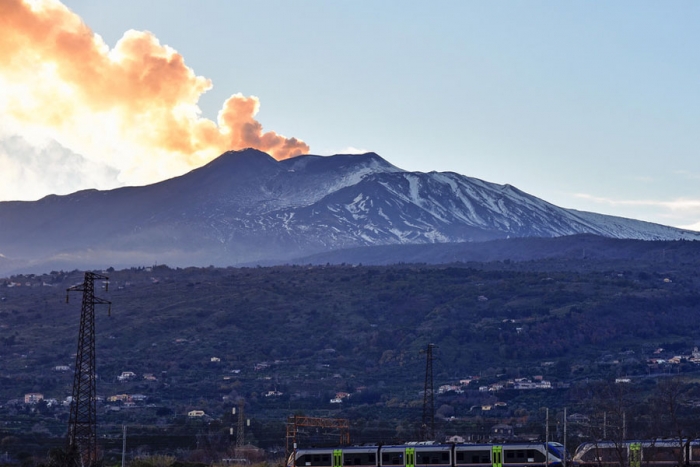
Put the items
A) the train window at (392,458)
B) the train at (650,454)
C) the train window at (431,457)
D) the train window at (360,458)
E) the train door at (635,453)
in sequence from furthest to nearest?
the train window at (360,458)
the train window at (392,458)
the train window at (431,457)
the train door at (635,453)
the train at (650,454)

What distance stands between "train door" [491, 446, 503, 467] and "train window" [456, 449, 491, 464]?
0.26 m

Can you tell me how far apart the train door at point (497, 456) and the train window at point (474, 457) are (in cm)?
Result: 26

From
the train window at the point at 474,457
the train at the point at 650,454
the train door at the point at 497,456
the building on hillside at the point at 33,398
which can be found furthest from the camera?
the building on hillside at the point at 33,398

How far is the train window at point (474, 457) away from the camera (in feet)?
224

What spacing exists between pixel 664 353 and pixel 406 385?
136 feet

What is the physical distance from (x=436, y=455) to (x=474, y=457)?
2238mm

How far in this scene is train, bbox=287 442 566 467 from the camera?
67.4 m

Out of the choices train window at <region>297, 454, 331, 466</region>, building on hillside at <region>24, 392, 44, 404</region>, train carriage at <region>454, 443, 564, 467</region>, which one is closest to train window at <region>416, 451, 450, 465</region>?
train carriage at <region>454, 443, 564, 467</region>

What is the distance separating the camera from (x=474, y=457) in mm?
68375

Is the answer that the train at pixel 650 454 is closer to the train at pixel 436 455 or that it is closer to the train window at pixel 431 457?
the train at pixel 436 455

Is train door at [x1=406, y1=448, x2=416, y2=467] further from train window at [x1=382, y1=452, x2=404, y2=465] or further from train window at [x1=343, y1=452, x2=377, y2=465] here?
train window at [x1=343, y1=452, x2=377, y2=465]

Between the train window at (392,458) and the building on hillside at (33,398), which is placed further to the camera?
the building on hillside at (33,398)

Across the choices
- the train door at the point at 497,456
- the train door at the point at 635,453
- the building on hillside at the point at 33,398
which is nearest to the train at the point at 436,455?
the train door at the point at 497,456

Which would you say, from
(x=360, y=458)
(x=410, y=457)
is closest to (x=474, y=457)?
(x=410, y=457)
